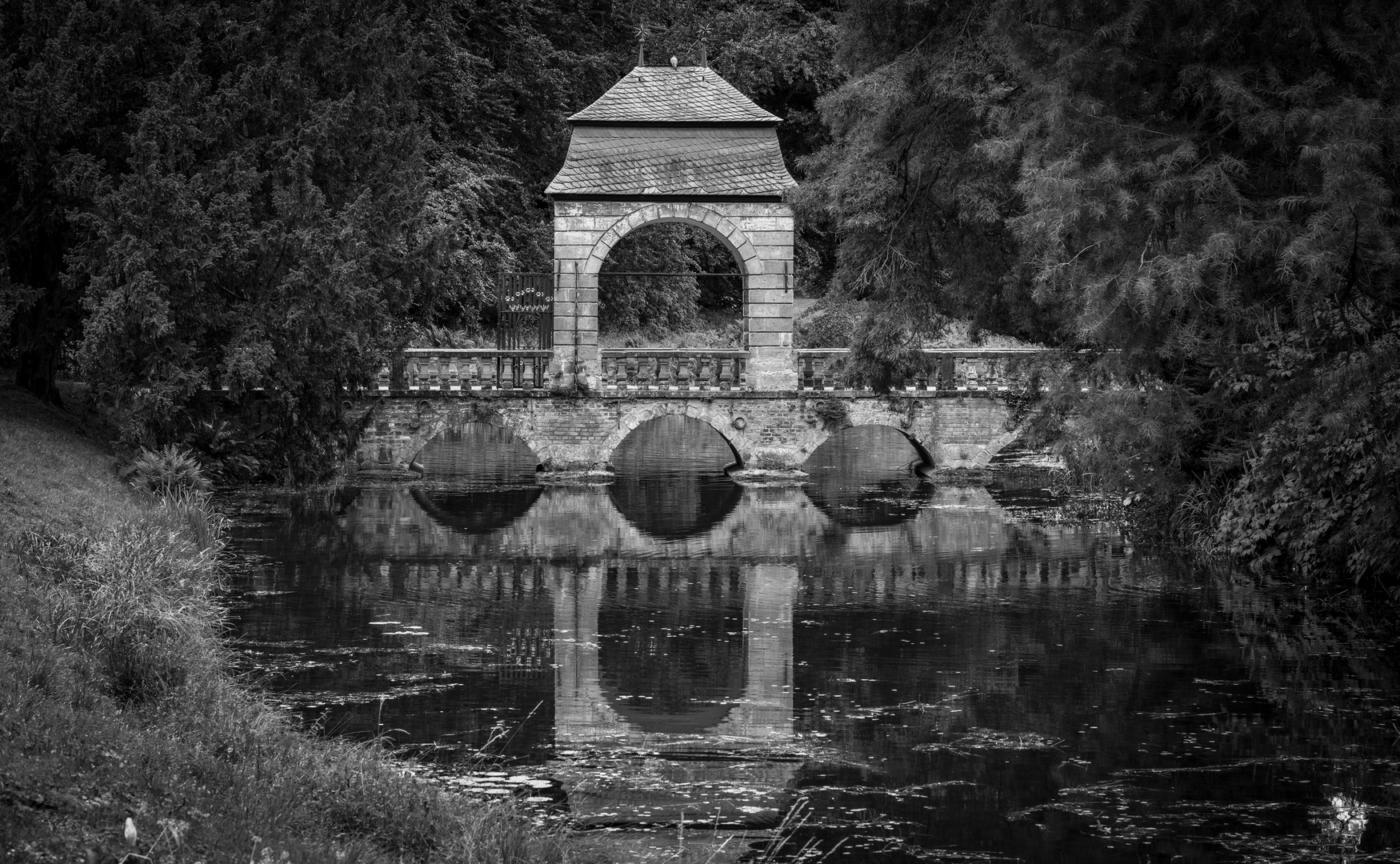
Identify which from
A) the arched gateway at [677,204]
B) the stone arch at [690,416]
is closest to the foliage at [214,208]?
the arched gateway at [677,204]

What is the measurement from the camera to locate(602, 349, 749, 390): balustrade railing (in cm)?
2353

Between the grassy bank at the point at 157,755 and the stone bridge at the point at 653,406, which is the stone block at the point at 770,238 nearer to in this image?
the stone bridge at the point at 653,406

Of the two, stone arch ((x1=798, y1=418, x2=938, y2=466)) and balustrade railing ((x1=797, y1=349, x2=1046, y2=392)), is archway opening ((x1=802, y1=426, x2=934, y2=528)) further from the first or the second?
balustrade railing ((x1=797, y1=349, x2=1046, y2=392))

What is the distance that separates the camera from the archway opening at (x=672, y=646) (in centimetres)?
1020

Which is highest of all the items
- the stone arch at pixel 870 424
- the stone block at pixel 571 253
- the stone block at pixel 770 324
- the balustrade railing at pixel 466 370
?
the stone block at pixel 571 253

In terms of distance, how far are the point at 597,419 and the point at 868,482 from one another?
4.37 m

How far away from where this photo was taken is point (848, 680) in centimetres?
1092

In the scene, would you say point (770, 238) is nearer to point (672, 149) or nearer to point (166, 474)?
point (672, 149)

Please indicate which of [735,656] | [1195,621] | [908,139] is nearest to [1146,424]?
[1195,621]

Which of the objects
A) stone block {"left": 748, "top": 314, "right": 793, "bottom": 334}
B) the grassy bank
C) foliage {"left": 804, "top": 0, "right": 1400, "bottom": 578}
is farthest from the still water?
stone block {"left": 748, "top": 314, "right": 793, "bottom": 334}

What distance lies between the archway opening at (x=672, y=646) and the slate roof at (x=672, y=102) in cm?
944

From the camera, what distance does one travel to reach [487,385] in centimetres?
2348

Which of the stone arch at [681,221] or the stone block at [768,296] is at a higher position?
the stone arch at [681,221]

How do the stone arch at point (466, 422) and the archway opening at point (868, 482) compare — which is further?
the stone arch at point (466, 422)
